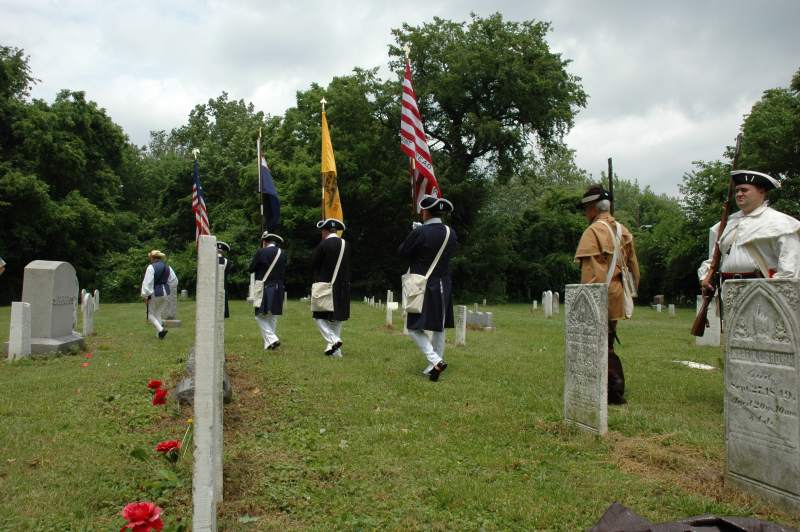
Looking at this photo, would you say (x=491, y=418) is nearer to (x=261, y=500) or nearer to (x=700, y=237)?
(x=261, y=500)

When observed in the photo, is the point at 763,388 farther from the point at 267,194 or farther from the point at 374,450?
the point at 267,194

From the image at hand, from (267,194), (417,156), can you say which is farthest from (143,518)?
(267,194)

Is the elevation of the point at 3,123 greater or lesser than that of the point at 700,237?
greater

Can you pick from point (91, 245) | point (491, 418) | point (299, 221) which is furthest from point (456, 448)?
point (91, 245)

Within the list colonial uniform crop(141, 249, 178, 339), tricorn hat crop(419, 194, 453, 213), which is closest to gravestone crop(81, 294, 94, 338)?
colonial uniform crop(141, 249, 178, 339)

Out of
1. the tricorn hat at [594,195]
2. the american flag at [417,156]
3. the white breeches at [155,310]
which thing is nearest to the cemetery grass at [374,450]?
the tricorn hat at [594,195]

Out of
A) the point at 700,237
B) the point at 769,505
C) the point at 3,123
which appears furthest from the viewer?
the point at 700,237

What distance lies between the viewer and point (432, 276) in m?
8.52

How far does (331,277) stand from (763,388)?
7309mm

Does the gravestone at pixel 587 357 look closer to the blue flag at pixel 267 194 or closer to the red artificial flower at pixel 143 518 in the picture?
the red artificial flower at pixel 143 518

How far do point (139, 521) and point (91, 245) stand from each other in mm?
44020

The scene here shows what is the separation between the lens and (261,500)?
13.2 feet

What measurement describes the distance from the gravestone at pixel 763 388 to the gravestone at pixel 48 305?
10.2 meters

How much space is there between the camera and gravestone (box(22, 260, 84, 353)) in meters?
10.6
